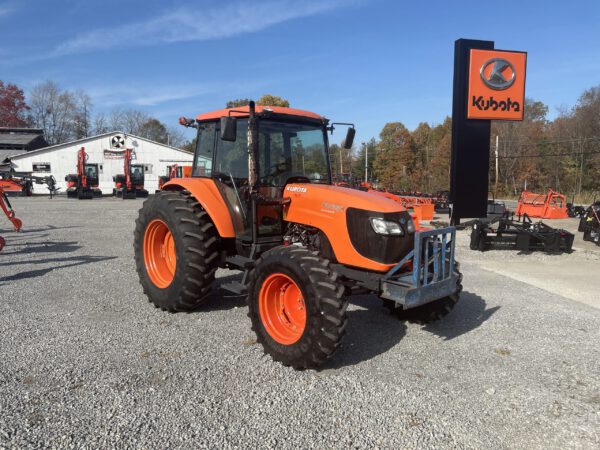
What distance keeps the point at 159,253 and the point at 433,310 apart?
3400 millimetres

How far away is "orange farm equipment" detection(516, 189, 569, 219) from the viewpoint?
56.3ft

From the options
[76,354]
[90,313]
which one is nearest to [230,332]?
[76,354]

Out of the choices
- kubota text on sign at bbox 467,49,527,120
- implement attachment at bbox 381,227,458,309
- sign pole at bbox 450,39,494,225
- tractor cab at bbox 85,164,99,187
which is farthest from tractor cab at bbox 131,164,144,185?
implement attachment at bbox 381,227,458,309

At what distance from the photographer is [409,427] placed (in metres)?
2.81

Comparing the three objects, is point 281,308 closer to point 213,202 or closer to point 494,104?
point 213,202

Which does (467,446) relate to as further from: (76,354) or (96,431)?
(76,354)

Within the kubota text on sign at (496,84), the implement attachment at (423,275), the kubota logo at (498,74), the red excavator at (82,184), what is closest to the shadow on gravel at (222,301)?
the implement attachment at (423,275)

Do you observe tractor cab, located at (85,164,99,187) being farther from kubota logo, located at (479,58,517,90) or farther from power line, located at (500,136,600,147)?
power line, located at (500,136,600,147)

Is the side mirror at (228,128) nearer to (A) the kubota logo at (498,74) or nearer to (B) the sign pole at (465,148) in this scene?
(B) the sign pole at (465,148)

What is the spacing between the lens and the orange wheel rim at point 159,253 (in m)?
5.33

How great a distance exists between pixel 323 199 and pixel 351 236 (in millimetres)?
485

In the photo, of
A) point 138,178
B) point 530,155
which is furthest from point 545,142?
point 138,178

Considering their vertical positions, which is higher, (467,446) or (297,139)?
(297,139)

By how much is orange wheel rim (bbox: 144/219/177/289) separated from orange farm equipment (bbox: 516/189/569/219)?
1526 cm
